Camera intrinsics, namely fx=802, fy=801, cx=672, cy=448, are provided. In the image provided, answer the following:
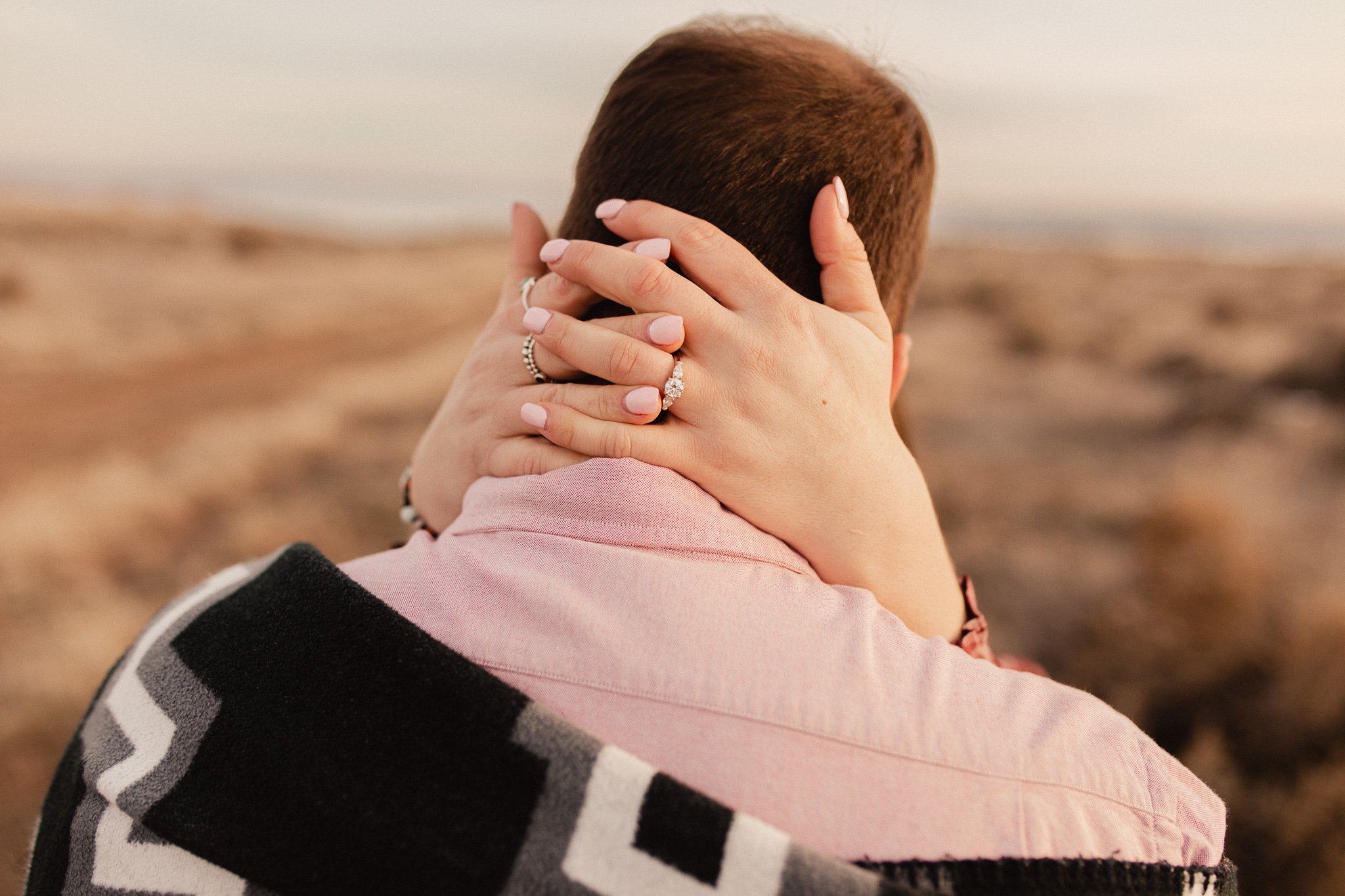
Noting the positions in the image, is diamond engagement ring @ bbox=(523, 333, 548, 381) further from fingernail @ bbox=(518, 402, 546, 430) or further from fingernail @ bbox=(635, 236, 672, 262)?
fingernail @ bbox=(635, 236, 672, 262)

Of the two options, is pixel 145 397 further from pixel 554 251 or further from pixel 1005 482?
pixel 554 251

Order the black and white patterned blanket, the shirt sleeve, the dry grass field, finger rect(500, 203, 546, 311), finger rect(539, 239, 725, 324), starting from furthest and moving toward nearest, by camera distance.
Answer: the dry grass field < finger rect(500, 203, 546, 311) < the shirt sleeve < finger rect(539, 239, 725, 324) < the black and white patterned blanket

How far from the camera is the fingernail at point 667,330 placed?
1.12 meters

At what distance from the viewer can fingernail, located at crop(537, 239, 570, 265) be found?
1251 millimetres

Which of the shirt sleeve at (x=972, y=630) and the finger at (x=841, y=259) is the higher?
the finger at (x=841, y=259)

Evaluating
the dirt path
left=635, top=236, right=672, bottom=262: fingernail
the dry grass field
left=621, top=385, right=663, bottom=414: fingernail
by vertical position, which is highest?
left=635, top=236, right=672, bottom=262: fingernail

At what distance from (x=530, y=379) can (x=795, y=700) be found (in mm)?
A: 738

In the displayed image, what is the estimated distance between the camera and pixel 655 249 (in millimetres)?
1161

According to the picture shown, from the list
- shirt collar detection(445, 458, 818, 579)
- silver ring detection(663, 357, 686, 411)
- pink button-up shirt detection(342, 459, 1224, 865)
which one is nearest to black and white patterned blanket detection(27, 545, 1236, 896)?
pink button-up shirt detection(342, 459, 1224, 865)

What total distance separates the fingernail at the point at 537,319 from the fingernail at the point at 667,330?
0.20 meters

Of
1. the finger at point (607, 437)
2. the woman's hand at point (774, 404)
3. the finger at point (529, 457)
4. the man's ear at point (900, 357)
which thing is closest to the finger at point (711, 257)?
the woman's hand at point (774, 404)

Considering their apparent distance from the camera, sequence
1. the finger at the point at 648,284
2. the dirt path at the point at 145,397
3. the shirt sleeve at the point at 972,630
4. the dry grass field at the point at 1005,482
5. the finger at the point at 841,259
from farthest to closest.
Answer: the dirt path at the point at 145,397 → the dry grass field at the point at 1005,482 → the shirt sleeve at the point at 972,630 → the finger at the point at 841,259 → the finger at the point at 648,284

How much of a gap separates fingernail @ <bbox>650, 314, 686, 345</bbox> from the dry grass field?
3.26 metres

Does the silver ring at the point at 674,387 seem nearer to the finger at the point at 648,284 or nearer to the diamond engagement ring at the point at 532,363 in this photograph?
the finger at the point at 648,284
